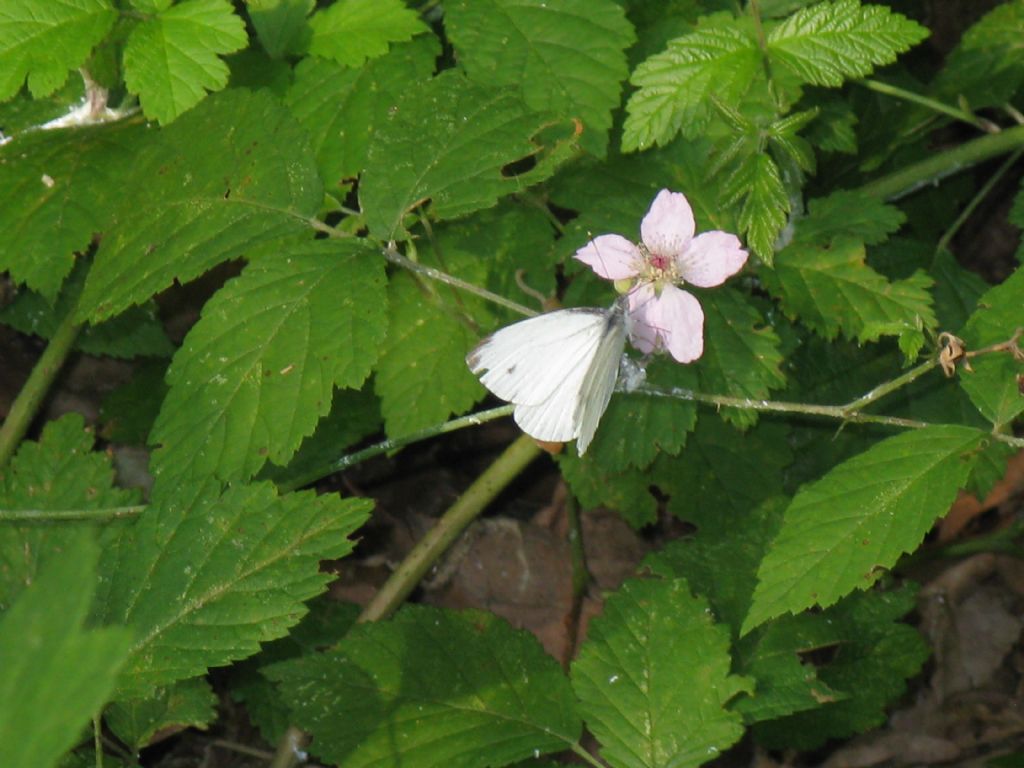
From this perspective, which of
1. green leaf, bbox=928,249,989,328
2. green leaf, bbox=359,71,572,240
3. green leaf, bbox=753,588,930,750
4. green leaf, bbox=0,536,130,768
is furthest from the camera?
green leaf, bbox=928,249,989,328

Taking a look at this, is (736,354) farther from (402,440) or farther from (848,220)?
(402,440)

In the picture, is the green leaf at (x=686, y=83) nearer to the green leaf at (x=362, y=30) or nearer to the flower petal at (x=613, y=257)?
the flower petal at (x=613, y=257)

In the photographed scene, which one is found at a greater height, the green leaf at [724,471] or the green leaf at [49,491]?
the green leaf at [49,491]

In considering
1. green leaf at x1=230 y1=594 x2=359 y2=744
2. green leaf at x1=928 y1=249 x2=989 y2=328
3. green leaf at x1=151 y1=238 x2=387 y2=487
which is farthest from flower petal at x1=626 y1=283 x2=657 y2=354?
green leaf at x1=230 y1=594 x2=359 y2=744

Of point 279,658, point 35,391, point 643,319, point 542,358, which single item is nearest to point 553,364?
point 542,358

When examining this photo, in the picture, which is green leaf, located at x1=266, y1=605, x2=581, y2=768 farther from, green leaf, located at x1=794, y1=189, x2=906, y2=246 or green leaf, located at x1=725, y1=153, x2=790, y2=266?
green leaf, located at x1=794, y1=189, x2=906, y2=246

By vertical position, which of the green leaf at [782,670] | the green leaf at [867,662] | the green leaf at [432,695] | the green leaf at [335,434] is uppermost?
the green leaf at [335,434]

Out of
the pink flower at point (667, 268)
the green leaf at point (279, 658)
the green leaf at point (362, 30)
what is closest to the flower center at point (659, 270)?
the pink flower at point (667, 268)
